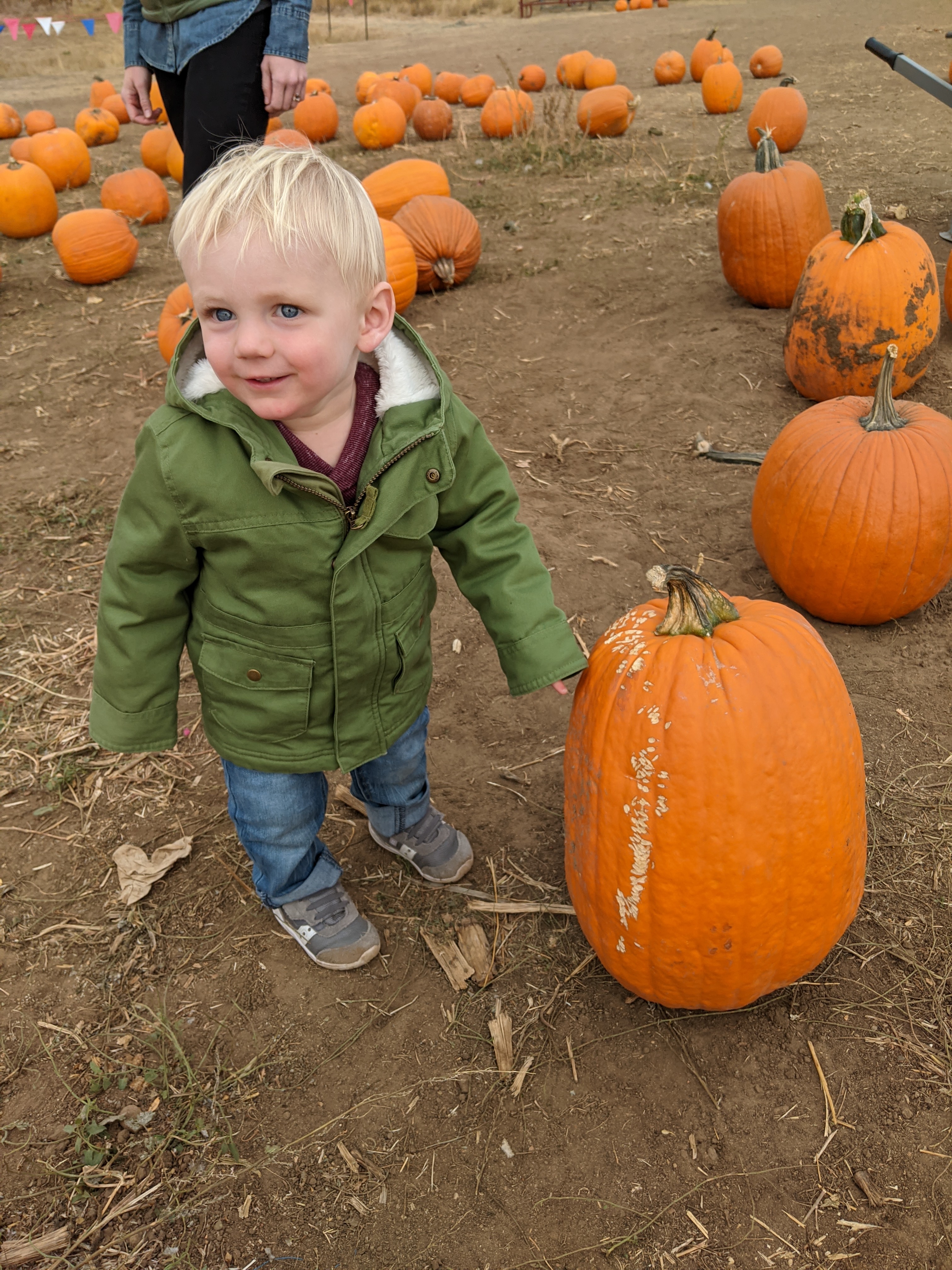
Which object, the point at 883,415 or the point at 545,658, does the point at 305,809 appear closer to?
the point at 545,658

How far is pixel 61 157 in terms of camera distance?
9.94 m

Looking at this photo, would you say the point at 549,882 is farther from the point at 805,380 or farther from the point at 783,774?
the point at 805,380

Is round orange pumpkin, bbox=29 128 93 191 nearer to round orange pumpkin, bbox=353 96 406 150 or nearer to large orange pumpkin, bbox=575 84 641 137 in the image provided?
round orange pumpkin, bbox=353 96 406 150

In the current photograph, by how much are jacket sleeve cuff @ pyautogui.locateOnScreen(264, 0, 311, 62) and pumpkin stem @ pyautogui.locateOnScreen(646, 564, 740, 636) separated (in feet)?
10.2

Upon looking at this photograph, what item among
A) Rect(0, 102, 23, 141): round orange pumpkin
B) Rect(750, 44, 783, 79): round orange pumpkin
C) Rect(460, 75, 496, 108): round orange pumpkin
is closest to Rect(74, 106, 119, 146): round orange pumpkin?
Rect(0, 102, 23, 141): round orange pumpkin

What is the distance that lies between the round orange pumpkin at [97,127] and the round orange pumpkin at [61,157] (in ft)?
7.04

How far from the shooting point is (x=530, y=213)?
8.50 m

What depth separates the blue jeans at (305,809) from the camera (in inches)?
94.7

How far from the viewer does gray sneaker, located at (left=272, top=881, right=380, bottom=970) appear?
8.34 feet

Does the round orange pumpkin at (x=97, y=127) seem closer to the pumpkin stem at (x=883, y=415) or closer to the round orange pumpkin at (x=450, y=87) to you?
the round orange pumpkin at (x=450, y=87)

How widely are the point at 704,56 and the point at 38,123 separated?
9220 mm

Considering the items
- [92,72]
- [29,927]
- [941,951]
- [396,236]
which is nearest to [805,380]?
[396,236]

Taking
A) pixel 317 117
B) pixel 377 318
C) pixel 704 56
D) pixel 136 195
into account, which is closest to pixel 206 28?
pixel 377 318

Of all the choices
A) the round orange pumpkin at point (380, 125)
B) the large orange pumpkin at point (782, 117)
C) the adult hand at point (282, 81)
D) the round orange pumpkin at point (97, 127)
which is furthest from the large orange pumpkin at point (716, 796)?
the round orange pumpkin at point (97, 127)
